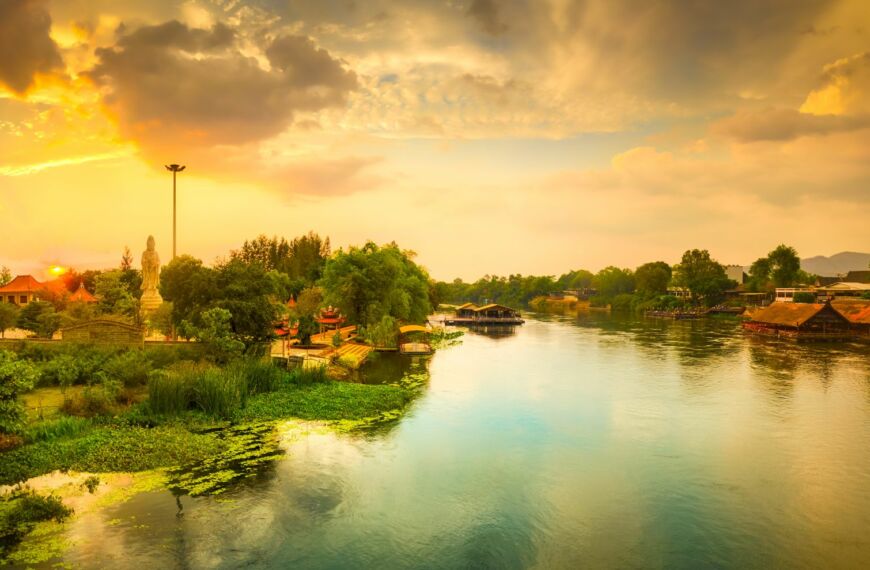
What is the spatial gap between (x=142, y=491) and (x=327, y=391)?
13.1 metres

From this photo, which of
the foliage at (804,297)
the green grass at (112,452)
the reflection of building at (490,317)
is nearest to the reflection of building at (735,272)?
the foliage at (804,297)

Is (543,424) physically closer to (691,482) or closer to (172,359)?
(691,482)

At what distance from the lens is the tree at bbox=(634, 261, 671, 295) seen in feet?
424

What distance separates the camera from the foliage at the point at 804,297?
3556 inches

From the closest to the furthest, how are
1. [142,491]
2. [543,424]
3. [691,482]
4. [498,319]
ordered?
[142,491]
[691,482]
[543,424]
[498,319]

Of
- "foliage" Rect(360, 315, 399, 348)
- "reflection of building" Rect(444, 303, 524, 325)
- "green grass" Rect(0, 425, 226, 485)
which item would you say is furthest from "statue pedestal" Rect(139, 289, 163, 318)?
"reflection of building" Rect(444, 303, 524, 325)

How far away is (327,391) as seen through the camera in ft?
93.6

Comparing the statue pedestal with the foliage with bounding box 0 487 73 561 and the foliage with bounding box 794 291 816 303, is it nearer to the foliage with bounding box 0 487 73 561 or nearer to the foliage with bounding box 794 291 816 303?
the foliage with bounding box 0 487 73 561

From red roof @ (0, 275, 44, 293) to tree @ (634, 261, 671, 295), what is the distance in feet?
383

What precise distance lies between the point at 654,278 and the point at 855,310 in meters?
61.3

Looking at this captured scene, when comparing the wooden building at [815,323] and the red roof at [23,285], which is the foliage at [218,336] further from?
the wooden building at [815,323]

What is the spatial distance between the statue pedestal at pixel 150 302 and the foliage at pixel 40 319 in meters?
5.35

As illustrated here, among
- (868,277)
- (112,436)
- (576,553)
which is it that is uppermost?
(868,277)

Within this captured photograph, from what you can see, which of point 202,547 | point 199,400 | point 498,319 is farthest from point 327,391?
point 498,319
